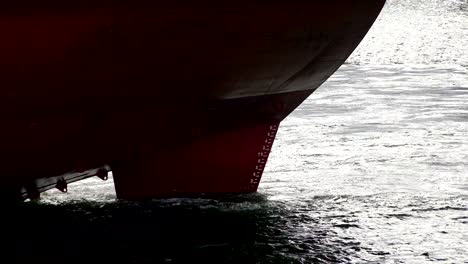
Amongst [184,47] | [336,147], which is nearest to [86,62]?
[184,47]

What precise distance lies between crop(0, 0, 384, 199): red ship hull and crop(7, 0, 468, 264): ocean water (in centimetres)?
25

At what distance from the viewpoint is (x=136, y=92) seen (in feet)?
13.2

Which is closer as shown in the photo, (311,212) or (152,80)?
(152,80)

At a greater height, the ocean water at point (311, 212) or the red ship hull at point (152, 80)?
the red ship hull at point (152, 80)

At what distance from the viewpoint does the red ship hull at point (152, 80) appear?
3.71 metres

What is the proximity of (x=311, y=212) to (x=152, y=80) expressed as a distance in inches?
55.1

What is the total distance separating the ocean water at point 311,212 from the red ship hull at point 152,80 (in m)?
0.25

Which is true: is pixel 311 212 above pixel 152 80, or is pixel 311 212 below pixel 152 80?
below

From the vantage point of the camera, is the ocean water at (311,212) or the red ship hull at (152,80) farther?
the ocean water at (311,212)

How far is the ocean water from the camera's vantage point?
4.30 meters

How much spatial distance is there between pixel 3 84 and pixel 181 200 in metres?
1.69

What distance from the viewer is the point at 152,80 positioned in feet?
13.1

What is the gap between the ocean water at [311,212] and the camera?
4305 millimetres

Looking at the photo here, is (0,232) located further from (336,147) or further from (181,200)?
(336,147)
